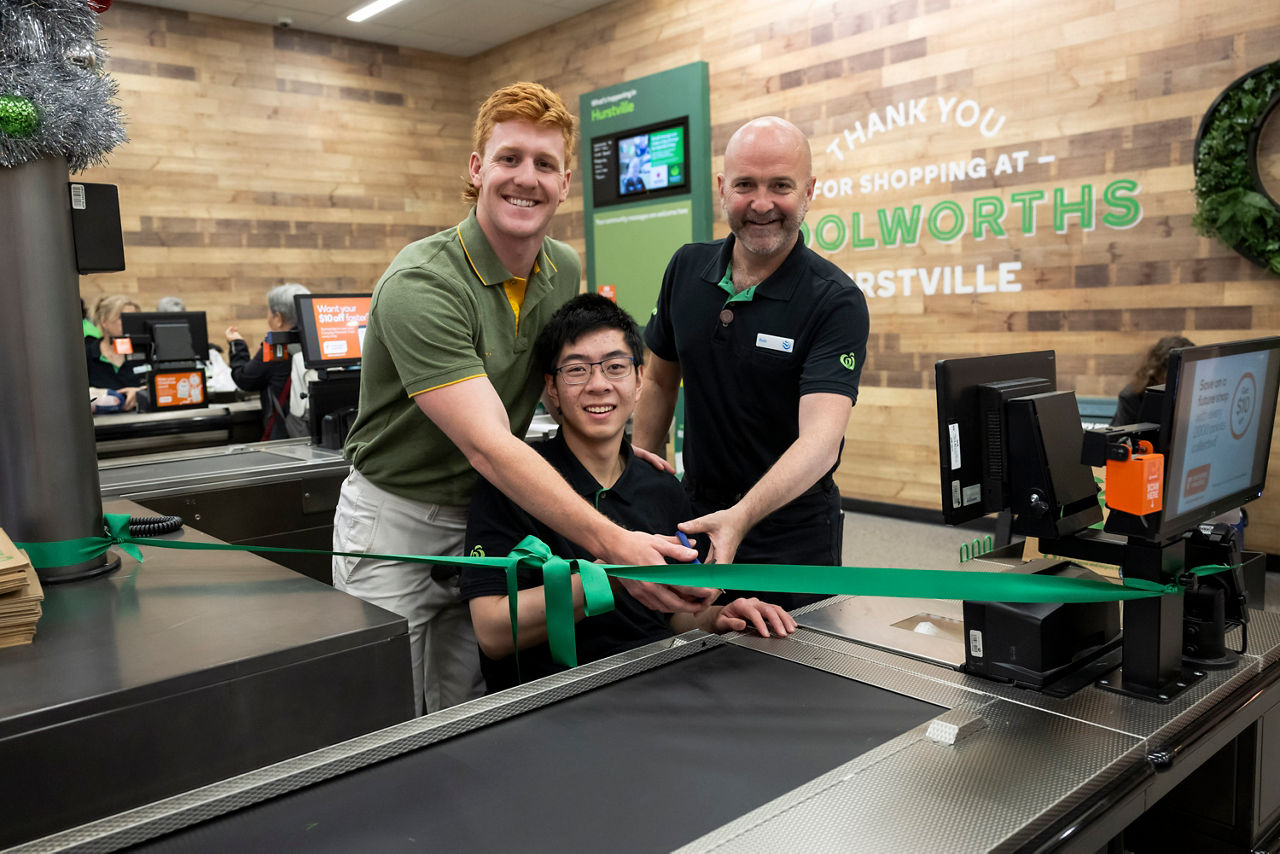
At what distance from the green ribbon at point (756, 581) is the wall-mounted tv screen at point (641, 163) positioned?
528 centimetres

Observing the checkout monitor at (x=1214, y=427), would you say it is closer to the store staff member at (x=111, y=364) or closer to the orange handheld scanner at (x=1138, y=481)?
the orange handheld scanner at (x=1138, y=481)

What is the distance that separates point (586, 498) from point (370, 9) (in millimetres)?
6733

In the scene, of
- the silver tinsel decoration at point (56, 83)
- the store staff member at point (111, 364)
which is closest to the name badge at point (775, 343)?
the silver tinsel decoration at point (56, 83)

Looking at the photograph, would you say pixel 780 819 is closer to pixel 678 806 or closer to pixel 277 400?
pixel 678 806

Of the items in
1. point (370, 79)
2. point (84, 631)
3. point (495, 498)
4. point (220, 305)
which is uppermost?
point (370, 79)

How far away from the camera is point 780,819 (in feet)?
3.18

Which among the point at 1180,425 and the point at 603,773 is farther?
the point at 1180,425

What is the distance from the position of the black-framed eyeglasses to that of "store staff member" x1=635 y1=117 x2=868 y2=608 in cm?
46

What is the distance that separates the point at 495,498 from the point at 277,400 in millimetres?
3660

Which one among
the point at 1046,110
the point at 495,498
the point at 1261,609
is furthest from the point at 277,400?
the point at 1261,609

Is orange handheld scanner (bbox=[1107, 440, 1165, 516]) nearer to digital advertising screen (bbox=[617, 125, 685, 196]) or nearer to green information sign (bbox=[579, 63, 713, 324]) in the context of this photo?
green information sign (bbox=[579, 63, 713, 324])

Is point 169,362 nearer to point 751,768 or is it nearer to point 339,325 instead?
point 339,325

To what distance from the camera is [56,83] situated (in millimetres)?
1605

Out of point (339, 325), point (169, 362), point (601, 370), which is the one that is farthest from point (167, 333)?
point (601, 370)
